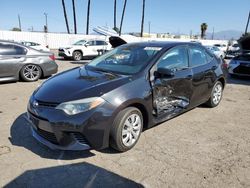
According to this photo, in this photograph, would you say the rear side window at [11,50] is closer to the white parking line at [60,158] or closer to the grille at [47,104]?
the grille at [47,104]

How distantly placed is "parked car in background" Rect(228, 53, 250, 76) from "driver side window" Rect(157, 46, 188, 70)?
5.83 m

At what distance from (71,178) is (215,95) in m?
3.96

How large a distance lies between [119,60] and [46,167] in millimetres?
2202

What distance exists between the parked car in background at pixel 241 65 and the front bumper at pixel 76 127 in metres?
7.94

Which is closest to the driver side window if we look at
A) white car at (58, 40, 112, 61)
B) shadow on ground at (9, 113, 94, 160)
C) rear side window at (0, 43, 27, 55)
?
shadow on ground at (9, 113, 94, 160)

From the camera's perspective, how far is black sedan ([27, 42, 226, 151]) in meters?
2.98

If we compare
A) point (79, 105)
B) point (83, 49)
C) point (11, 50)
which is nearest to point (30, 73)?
point (11, 50)

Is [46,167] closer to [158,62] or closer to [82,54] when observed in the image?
[158,62]

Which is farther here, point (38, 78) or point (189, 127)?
point (38, 78)

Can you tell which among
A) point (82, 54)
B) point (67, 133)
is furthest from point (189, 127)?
point (82, 54)

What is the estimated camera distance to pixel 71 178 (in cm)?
279

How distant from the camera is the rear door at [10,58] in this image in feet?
24.1

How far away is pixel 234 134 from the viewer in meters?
4.12

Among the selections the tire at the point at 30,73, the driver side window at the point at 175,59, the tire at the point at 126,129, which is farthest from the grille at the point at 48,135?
the tire at the point at 30,73
